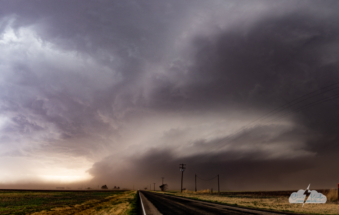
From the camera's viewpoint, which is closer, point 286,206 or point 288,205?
point 286,206

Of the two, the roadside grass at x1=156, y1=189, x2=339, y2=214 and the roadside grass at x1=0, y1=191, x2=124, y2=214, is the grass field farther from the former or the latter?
the roadside grass at x1=156, y1=189, x2=339, y2=214

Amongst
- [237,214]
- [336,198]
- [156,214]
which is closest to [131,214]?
[156,214]

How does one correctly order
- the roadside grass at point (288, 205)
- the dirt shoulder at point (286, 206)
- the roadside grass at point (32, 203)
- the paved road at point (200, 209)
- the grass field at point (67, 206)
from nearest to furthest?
1. the paved road at point (200, 209)
2. the dirt shoulder at point (286, 206)
3. the roadside grass at point (288, 205)
4. the grass field at point (67, 206)
5. the roadside grass at point (32, 203)

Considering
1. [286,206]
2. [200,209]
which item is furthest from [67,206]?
[286,206]

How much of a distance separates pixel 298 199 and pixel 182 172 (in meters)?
86.9

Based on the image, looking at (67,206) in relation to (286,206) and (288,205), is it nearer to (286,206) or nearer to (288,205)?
(286,206)

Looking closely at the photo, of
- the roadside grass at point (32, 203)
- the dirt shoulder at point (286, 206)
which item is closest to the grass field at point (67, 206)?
the roadside grass at point (32, 203)

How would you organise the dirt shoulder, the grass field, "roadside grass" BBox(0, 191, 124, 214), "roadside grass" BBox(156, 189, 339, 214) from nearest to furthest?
1. the dirt shoulder
2. "roadside grass" BBox(156, 189, 339, 214)
3. the grass field
4. "roadside grass" BBox(0, 191, 124, 214)

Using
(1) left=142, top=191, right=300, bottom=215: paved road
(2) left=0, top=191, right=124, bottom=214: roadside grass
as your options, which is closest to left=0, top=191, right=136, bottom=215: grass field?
(2) left=0, top=191, right=124, bottom=214: roadside grass

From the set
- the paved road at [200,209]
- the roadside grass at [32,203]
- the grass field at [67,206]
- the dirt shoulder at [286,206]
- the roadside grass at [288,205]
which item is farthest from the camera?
the roadside grass at [32,203]

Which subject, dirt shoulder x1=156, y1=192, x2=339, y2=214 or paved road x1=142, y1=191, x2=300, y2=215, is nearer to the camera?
paved road x1=142, y1=191, x2=300, y2=215

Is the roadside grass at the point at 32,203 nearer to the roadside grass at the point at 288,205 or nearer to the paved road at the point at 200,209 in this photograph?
the paved road at the point at 200,209

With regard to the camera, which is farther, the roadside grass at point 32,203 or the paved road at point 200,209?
the roadside grass at point 32,203

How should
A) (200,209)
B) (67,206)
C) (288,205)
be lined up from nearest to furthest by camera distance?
(200,209) < (288,205) < (67,206)
